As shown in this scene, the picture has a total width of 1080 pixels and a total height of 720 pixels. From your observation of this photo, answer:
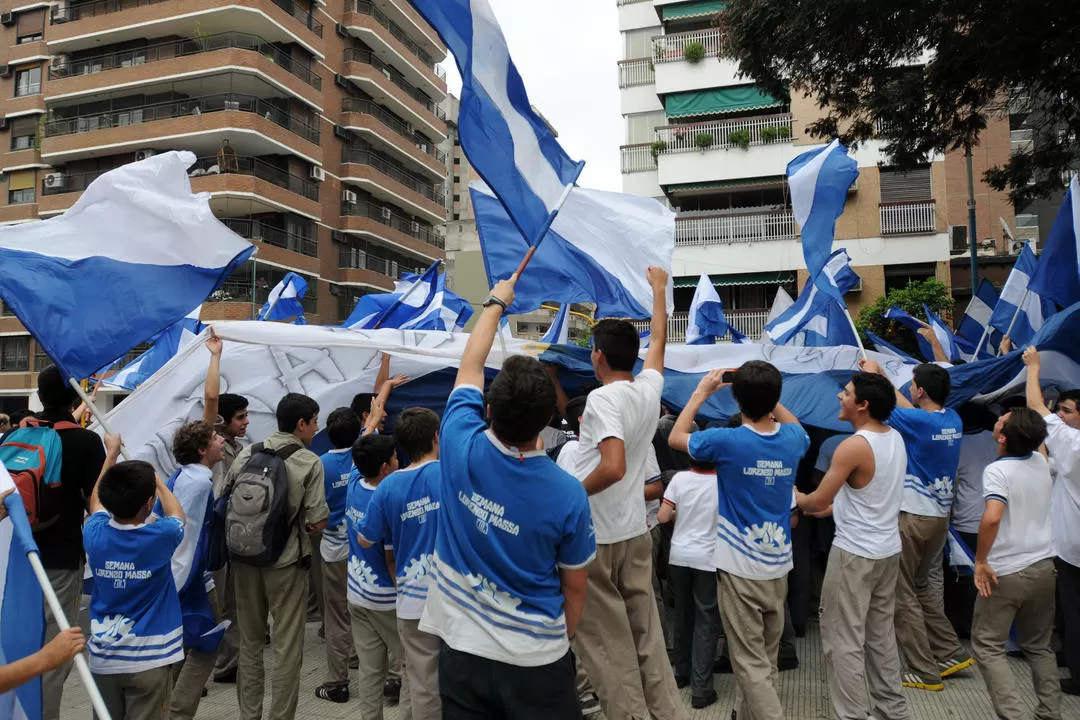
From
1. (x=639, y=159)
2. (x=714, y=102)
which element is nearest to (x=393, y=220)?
(x=639, y=159)

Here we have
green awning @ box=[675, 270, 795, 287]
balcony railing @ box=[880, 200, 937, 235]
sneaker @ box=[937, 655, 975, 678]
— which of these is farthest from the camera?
green awning @ box=[675, 270, 795, 287]

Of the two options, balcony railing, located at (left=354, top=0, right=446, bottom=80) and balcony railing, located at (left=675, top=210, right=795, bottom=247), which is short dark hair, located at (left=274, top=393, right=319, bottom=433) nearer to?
balcony railing, located at (left=675, top=210, right=795, bottom=247)

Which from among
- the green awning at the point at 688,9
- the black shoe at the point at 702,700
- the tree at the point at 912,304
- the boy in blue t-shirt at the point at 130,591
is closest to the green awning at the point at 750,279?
the tree at the point at 912,304

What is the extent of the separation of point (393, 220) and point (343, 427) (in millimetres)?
39197

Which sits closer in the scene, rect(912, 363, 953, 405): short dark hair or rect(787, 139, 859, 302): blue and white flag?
rect(912, 363, 953, 405): short dark hair

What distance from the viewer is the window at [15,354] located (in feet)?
110

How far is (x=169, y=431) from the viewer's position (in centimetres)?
559

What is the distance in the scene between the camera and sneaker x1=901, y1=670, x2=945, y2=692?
5066mm

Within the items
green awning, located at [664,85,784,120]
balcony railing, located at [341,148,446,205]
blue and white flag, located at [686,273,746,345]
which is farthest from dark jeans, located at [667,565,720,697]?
balcony railing, located at [341,148,446,205]

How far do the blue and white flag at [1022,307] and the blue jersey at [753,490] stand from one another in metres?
4.00

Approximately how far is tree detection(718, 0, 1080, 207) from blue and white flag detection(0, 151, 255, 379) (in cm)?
702

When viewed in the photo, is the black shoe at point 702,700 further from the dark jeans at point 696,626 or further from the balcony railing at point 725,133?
the balcony railing at point 725,133

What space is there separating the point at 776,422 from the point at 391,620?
92.1 inches

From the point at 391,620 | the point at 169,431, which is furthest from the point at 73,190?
the point at 391,620
